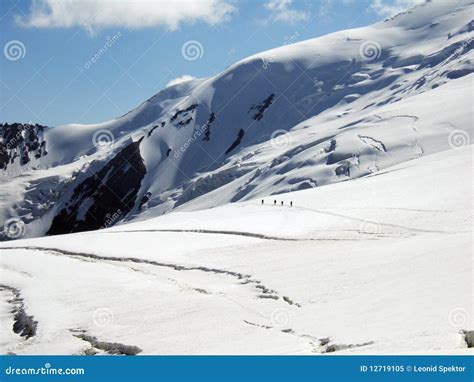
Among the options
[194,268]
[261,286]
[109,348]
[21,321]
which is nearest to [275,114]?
[194,268]

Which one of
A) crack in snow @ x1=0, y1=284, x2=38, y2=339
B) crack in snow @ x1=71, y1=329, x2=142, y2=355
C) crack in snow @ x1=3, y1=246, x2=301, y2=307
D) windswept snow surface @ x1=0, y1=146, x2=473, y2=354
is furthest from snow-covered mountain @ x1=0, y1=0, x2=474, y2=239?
crack in snow @ x1=71, y1=329, x2=142, y2=355

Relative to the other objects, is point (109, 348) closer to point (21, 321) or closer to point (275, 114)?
point (21, 321)

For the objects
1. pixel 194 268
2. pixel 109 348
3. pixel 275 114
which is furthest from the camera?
pixel 275 114

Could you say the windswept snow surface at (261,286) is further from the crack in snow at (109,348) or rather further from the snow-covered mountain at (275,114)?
the snow-covered mountain at (275,114)

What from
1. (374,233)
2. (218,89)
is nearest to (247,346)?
(374,233)

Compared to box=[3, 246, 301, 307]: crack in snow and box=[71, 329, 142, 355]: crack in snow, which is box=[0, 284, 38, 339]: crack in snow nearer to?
box=[71, 329, 142, 355]: crack in snow

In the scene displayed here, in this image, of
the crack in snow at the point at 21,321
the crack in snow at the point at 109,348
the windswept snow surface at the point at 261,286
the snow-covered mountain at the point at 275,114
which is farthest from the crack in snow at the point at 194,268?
the snow-covered mountain at the point at 275,114

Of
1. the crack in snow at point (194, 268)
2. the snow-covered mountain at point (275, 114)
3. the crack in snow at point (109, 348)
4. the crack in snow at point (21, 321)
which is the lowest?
the crack in snow at point (109, 348)

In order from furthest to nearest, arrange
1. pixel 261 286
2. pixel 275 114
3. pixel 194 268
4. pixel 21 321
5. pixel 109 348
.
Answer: pixel 275 114 < pixel 194 268 < pixel 261 286 < pixel 21 321 < pixel 109 348
